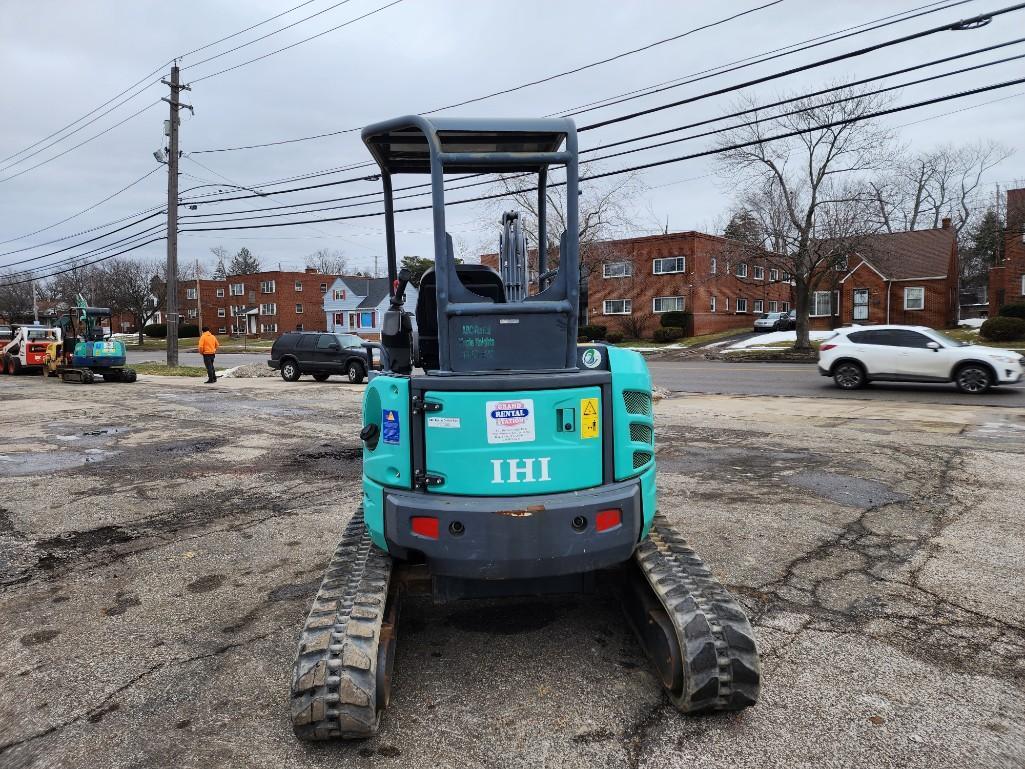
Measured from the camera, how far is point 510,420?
3.17 m

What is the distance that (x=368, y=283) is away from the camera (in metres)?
77.7

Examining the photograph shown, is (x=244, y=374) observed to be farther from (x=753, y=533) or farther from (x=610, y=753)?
(x=610, y=753)

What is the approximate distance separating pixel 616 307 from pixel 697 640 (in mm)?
46673

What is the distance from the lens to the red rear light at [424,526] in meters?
3.23

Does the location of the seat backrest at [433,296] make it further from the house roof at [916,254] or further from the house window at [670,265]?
the house window at [670,265]

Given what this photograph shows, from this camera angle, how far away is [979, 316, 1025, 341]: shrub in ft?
103

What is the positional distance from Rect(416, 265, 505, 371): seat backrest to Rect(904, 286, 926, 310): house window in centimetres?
4514

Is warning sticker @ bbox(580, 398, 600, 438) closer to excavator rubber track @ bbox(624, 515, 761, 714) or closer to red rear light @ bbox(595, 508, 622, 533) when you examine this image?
red rear light @ bbox(595, 508, 622, 533)

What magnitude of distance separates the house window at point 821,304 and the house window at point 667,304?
845 centimetres

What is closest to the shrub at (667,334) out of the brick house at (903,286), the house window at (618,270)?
the house window at (618,270)

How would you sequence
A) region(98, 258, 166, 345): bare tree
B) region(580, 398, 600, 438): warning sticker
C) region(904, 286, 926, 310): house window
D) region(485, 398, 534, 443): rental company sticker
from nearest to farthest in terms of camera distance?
region(485, 398, 534, 443): rental company sticker, region(580, 398, 600, 438): warning sticker, region(904, 286, 926, 310): house window, region(98, 258, 166, 345): bare tree

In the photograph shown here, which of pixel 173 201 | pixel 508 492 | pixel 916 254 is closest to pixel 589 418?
pixel 508 492

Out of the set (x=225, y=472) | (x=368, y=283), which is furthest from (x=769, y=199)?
(x=368, y=283)

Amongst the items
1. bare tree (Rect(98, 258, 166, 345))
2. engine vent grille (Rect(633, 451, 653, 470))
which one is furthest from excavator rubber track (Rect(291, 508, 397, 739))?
bare tree (Rect(98, 258, 166, 345))
